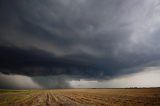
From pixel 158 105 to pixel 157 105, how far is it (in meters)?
0.13

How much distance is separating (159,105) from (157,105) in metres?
0.26

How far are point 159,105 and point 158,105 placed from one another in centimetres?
13

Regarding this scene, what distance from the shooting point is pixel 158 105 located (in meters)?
26.4

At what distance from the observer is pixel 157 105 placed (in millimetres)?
26500

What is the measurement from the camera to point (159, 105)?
86.5ft
